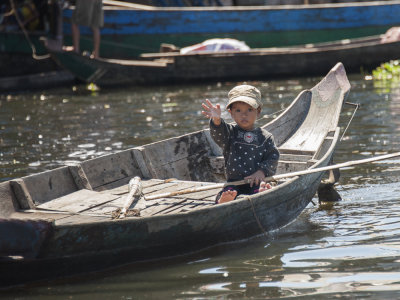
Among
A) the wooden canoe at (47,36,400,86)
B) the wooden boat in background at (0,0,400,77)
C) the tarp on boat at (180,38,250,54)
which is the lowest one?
the wooden canoe at (47,36,400,86)

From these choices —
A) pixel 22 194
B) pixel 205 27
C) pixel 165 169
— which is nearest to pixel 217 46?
pixel 205 27

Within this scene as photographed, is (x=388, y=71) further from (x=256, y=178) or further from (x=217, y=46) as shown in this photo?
(x=256, y=178)

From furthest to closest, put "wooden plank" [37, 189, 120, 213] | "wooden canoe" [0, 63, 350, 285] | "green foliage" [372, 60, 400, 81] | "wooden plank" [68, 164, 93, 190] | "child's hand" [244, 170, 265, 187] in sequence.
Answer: "green foliage" [372, 60, 400, 81] < "wooden plank" [68, 164, 93, 190] < "child's hand" [244, 170, 265, 187] < "wooden plank" [37, 189, 120, 213] < "wooden canoe" [0, 63, 350, 285]

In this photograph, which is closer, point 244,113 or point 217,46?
point 244,113

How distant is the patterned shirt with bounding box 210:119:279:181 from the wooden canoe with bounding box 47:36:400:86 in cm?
920

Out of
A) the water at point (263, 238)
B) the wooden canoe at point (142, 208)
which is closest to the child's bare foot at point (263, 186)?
the wooden canoe at point (142, 208)

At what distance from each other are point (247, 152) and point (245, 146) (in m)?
0.05

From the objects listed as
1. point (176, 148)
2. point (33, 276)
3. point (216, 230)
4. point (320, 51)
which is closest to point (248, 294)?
point (216, 230)

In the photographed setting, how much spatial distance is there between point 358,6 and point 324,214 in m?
11.5

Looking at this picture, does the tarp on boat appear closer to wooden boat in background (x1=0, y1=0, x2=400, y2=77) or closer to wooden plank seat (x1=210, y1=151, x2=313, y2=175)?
wooden boat in background (x1=0, y1=0, x2=400, y2=77)

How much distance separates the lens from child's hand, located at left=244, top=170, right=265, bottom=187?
5.65 meters

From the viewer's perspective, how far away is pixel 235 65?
15133mm

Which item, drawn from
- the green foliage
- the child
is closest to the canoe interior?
Answer: the child

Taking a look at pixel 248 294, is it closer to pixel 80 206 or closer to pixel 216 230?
pixel 216 230
